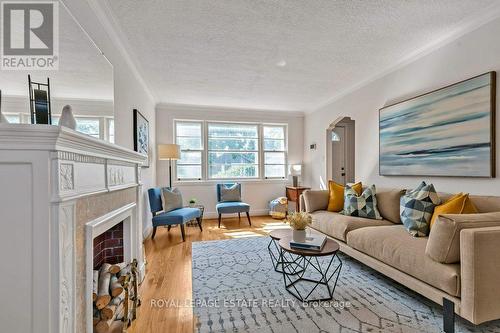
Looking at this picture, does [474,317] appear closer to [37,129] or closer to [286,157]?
[37,129]

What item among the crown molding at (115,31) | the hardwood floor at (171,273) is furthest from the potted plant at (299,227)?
the crown molding at (115,31)

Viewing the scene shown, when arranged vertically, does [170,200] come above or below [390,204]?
below

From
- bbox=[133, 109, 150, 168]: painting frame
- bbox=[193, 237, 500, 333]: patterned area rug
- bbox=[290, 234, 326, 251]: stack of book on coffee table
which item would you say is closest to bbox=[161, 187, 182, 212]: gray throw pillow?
bbox=[133, 109, 150, 168]: painting frame

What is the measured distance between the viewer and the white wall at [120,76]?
187cm

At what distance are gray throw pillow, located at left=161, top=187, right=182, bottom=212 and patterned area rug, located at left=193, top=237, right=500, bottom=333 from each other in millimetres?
1534

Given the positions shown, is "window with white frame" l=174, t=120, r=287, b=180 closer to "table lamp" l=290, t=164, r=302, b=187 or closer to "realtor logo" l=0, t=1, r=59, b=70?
"table lamp" l=290, t=164, r=302, b=187

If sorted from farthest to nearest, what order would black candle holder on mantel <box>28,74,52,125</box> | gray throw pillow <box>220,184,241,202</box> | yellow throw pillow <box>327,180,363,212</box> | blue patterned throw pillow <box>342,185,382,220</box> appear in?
gray throw pillow <box>220,184,241,202</box> → yellow throw pillow <box>327,180,363,212</box> → blue patterned throw pillow <box>342,185,382,220</box> → black candle holder on mantel <box>28,74,52,125</box>

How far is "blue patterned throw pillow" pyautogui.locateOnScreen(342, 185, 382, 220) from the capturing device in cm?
296

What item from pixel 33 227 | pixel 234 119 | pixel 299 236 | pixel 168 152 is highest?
pixel 234 119

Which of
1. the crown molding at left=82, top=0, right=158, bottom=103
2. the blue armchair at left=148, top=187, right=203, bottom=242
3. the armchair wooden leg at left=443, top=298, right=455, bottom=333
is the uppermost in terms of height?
the crown molding at left=82, top=0, right=158, bottom=103

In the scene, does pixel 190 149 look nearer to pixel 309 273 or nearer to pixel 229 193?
pixel 229 193

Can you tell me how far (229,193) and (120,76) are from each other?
2897mm

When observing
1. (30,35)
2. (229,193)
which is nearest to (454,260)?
(30,35)

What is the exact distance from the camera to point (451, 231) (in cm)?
159
